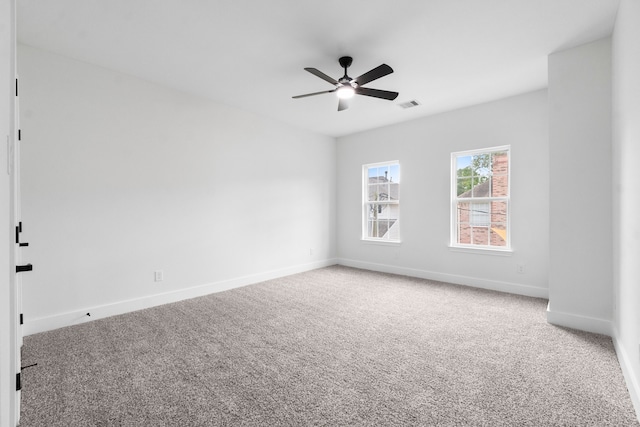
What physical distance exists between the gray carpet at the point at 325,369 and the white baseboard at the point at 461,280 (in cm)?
45

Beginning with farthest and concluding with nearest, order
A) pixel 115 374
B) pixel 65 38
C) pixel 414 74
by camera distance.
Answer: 1. pixel 414 74
2. pixel 65 38
3. pixel 115 374

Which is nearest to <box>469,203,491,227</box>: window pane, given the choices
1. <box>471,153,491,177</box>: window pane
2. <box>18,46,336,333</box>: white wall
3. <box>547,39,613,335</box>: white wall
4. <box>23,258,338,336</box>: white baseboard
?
<box>471,153,491,177</box>: window pane

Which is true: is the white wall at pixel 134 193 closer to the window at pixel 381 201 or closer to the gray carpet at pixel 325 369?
the gray carpet at pixel 325 369

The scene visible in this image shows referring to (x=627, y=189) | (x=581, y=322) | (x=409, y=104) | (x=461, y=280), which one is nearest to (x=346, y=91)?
(x=409, y=104)

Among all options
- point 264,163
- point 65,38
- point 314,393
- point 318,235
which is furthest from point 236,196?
point 314,393

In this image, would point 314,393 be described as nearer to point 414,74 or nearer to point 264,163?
point 414,74

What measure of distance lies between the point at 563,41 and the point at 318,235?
14.3ft

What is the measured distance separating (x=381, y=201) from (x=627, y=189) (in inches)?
147

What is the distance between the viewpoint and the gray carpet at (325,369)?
5.65 ft

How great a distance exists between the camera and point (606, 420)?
1.67 metres

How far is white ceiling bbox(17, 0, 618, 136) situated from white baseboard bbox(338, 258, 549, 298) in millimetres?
2602

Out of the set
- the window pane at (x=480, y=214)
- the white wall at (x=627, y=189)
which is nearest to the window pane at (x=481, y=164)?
the window pane at (x=480, y=214)

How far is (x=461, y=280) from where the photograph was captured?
15.1 ft

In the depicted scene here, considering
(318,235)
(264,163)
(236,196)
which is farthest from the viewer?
(318,235)
